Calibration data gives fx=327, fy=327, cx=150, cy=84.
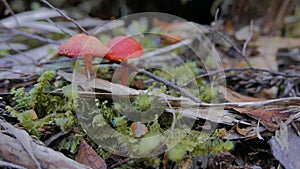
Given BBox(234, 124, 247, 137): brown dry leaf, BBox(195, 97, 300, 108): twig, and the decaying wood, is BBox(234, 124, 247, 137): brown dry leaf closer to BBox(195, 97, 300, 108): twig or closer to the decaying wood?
BBox(195, 97, 300, 108): twig

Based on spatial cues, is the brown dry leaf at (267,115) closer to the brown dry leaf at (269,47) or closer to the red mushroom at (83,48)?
the red mushroom at (83,48)

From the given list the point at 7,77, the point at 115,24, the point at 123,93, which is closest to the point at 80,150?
the point at 123,93

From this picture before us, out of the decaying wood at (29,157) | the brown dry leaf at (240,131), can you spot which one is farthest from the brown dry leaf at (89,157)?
the brown dry leaf at (240,131)

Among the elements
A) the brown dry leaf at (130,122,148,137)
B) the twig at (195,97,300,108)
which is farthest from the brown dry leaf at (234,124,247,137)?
the brown dry leaf at (130,122,148,137)

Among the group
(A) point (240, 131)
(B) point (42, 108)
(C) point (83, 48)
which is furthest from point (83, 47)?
(A) point (240, 131)

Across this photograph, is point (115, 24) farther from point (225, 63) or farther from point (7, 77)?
point (7, 77)

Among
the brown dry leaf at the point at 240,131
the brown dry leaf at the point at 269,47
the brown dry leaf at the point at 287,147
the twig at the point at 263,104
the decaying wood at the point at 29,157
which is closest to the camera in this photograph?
the decaying wood at the point at 29,157
